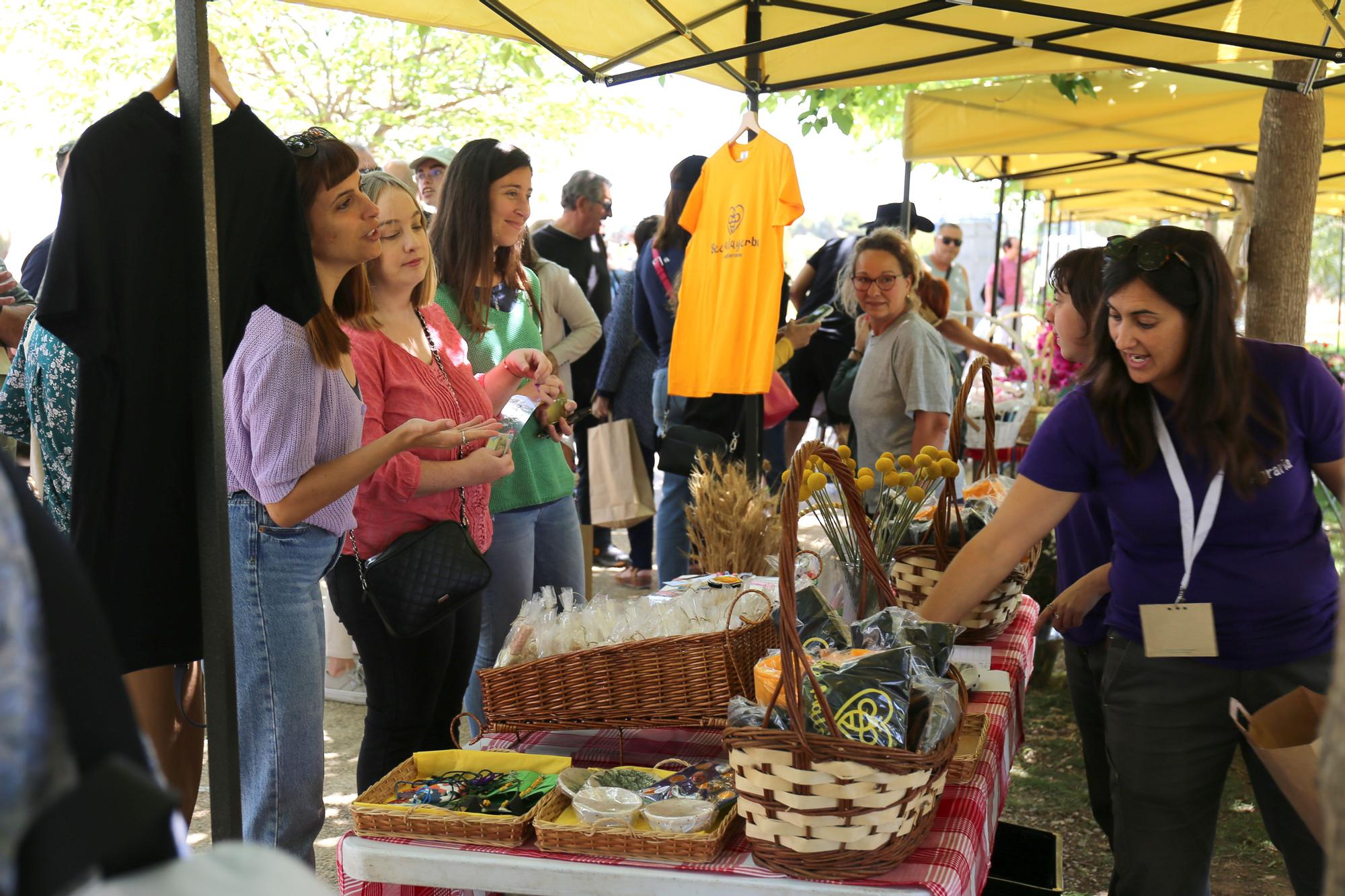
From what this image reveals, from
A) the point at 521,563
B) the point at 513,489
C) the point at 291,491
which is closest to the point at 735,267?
the point at 513,489

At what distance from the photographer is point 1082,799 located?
389 centimetres

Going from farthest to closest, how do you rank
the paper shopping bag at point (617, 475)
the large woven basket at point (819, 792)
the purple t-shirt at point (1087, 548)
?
the paper shopping bag at point (617, 475)
the purple t-shirt at point (1087, 548)
the large woven basket at point (819, 792)

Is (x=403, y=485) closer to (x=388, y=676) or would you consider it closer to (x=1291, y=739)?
(x=388, y=676)

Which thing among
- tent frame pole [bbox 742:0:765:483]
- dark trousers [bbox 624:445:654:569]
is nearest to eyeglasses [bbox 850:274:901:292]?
tent frame pole [bbox 742:0:765:483]

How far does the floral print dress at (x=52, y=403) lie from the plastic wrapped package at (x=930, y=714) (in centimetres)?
188

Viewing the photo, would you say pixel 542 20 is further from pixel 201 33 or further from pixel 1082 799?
pixel 1082 799

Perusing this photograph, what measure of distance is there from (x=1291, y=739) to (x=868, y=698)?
2.85ft

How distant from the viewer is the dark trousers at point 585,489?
550 cm

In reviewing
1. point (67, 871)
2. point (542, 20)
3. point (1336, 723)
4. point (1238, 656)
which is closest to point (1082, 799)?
point (1238, 656)

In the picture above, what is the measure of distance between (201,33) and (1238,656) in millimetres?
1981

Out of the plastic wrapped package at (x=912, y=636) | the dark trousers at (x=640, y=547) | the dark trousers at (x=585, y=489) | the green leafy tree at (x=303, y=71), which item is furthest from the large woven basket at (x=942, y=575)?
the green leafy tree at (x=303, y=71)

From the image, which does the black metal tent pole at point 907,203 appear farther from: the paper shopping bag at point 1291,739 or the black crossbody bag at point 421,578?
the paper shopping bag at point 1291,739

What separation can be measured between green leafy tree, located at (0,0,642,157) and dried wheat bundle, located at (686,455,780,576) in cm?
738

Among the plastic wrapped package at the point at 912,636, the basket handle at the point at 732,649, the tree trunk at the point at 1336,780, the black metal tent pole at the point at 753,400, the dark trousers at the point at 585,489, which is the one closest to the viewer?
the tree trunk at the point at 1336,780
